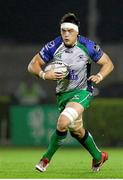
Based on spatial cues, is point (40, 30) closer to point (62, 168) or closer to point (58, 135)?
point (62, 168)

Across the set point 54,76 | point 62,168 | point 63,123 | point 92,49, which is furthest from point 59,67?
point 62,168

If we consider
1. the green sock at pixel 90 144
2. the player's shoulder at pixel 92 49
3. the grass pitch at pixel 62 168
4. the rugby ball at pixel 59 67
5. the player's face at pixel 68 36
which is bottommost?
the grass pitch at pixel 62 168

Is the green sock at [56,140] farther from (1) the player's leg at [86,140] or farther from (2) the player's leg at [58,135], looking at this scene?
(1) the player's leg at [86,140]

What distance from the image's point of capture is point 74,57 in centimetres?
1514

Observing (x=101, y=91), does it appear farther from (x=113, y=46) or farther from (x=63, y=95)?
(x=63, y=95)

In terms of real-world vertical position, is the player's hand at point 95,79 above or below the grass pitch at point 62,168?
above

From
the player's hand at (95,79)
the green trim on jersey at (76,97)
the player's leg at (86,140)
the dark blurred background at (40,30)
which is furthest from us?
the dark blurred background at (40,30)

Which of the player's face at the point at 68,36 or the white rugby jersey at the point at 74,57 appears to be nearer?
the player's face at the point at 68,36

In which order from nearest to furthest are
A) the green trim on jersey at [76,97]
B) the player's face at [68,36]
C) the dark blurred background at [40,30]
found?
the player's face at [68,36] → the green trim on jersey at [76,97] → the dark blurred background at [40,30]

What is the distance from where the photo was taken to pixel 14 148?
85.1ft

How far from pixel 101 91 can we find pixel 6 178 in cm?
1645

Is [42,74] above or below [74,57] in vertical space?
below

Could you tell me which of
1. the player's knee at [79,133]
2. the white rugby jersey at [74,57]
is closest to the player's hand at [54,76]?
the white rugby jersey at [74,57]

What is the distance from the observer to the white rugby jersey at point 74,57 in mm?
15125
